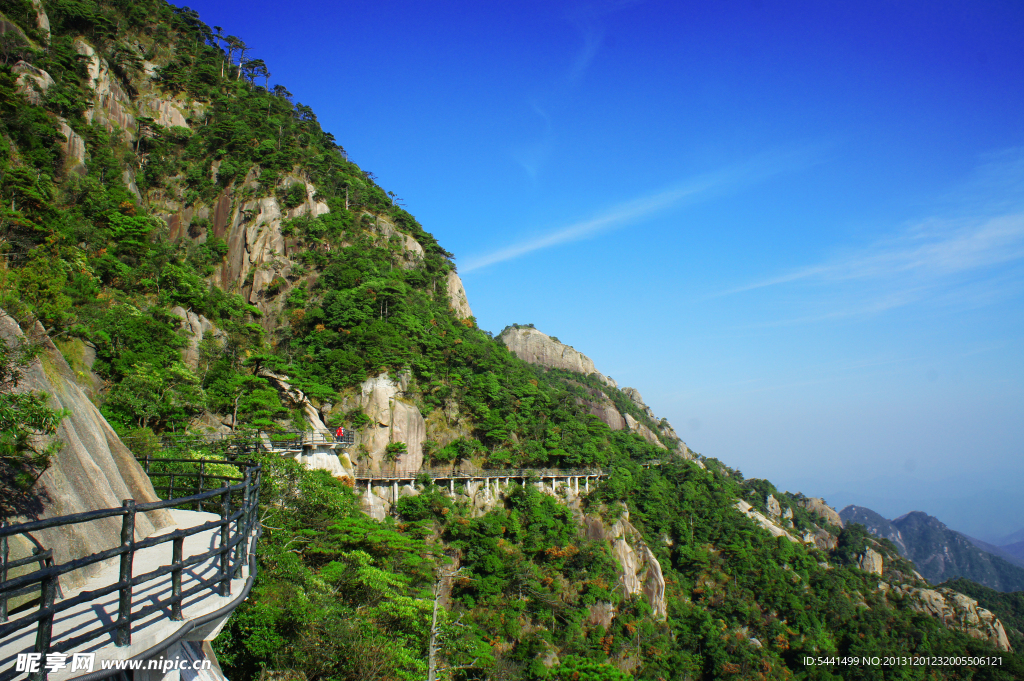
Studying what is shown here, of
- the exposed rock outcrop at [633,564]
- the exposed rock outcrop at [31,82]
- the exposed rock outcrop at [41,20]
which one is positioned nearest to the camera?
the exposed rock outcrop at [31,82]

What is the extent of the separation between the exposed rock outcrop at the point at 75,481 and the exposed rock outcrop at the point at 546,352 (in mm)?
81384

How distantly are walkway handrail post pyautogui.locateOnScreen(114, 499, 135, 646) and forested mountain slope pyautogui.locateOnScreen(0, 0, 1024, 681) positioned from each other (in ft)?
30.7

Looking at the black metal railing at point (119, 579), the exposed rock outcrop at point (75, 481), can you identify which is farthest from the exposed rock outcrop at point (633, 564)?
the black metal railing at point (119, 579)

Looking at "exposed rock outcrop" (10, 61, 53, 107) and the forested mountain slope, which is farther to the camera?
"exposed rock outcrop" (10, 61, 53, 107)

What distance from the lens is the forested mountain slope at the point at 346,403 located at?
19.3m

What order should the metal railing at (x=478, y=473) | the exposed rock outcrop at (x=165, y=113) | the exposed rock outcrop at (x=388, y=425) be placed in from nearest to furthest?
1. the metal railing at (x=478, y=473)
2. the exposed rock outcrop at (x=388, y=425)
3. the exposed rock outcrop at (x=165, y=113)

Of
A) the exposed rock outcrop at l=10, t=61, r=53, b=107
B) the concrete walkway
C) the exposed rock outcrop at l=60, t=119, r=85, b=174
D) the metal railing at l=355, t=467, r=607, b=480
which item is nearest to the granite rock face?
the metal railing at l=355, t=467, r=607, b=480

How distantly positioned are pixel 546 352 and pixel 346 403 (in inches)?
2338

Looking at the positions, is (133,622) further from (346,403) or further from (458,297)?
Answer: (458,297)

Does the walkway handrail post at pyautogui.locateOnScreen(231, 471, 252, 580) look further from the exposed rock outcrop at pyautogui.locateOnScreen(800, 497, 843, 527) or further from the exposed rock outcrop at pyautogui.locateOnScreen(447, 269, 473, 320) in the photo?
the exposed rock outcrop at pyautogui.locateOnScreen(800, 497, 843, 527)

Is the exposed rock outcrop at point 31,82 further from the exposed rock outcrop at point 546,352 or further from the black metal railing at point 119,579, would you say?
the exposed rock outcrop at point 546,352

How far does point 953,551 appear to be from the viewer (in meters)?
182

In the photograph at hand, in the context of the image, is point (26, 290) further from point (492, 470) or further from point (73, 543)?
point (492, 470)

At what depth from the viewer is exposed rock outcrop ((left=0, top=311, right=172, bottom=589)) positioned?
525 centimetres
